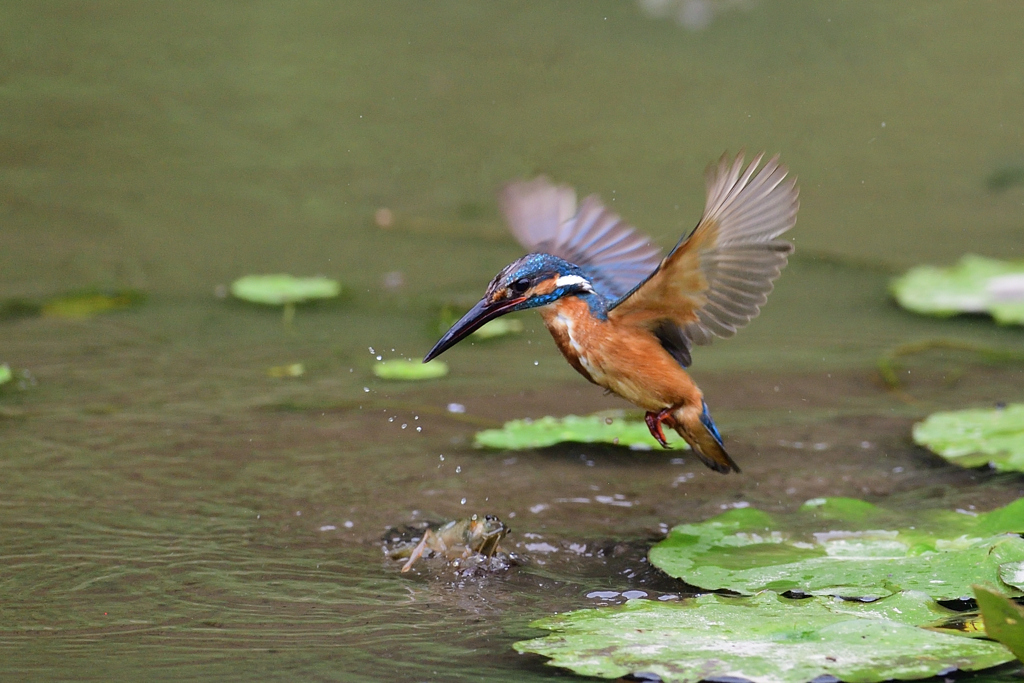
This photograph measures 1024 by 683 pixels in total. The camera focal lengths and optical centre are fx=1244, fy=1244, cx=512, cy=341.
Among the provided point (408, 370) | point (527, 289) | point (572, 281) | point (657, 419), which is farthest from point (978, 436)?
point (408, 370)

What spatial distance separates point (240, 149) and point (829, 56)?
11.1 ft

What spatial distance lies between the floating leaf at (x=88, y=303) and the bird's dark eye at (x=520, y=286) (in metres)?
2.86

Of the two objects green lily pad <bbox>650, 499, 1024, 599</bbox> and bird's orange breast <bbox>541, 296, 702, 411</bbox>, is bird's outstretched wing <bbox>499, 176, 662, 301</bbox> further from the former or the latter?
green lily pad <bbox>650, 499, 1024, 599</bbox>

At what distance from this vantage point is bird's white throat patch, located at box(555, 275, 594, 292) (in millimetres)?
2963

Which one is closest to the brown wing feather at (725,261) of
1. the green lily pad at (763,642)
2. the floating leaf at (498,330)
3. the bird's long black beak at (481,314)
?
the bird's long black beak at (481,314)

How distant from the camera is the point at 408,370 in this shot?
180 inches

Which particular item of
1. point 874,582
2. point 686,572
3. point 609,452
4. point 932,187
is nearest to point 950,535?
point 874,582

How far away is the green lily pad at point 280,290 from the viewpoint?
5.27 metres

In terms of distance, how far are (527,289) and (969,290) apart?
2.97 meters

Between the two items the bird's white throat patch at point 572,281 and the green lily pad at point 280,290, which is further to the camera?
the green lily pad at point 280,290

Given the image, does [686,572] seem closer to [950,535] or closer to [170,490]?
[950,535]

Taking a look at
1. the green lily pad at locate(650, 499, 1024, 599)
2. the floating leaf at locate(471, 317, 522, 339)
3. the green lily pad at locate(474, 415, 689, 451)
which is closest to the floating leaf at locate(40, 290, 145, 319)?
the floating leaf at locate(471, 317, 522, 339)

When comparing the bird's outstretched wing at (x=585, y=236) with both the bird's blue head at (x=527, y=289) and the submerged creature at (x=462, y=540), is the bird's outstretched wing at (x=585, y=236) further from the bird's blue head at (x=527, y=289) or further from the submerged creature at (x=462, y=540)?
the submerged creature at (x=462, y=540)

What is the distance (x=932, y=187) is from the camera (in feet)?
21.4
